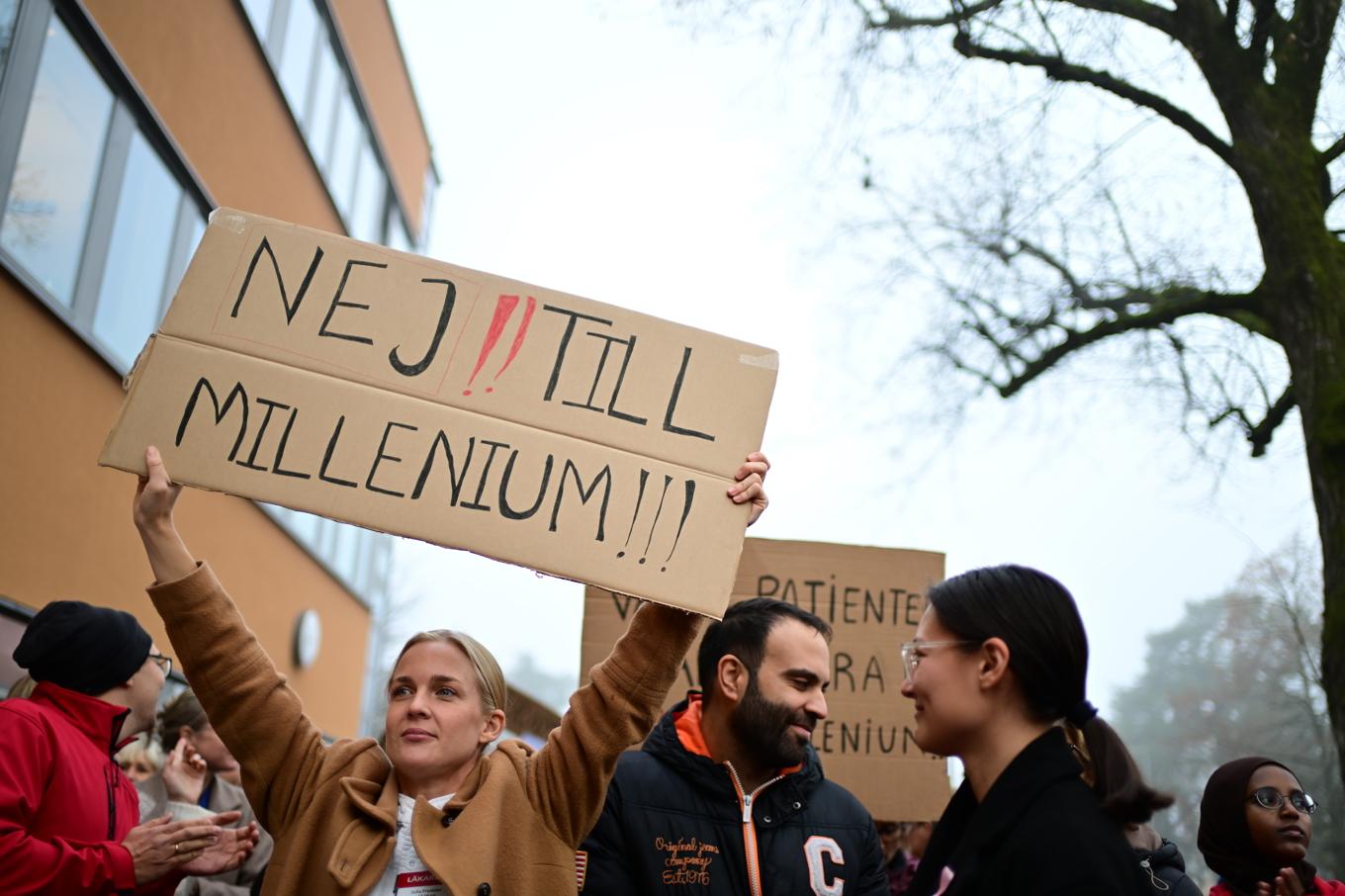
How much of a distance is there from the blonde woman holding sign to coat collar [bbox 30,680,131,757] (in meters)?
0.57

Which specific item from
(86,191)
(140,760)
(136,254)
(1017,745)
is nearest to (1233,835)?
(1017,745)

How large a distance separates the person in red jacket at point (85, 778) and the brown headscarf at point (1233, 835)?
9.57ft

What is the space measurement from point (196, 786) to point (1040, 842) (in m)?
3.58

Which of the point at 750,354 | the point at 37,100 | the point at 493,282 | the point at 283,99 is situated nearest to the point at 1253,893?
the point at 750,354

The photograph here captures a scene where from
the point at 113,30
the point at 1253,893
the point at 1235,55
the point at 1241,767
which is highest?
the point at 1235,55

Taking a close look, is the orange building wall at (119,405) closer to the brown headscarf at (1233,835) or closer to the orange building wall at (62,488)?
the orange building wall at (62,488)

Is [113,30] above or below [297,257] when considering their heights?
above

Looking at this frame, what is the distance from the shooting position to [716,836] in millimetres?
3209

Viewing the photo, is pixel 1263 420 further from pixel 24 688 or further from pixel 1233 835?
pixel 24 688

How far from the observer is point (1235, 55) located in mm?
7238

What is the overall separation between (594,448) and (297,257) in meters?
0.92

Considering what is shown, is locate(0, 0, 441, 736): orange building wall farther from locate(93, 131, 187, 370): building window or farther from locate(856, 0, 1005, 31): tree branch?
locate(856, 0, 1005, 31): tree branch

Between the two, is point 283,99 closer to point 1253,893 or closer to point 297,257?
point 297,257

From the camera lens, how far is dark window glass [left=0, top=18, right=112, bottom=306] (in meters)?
6.28
